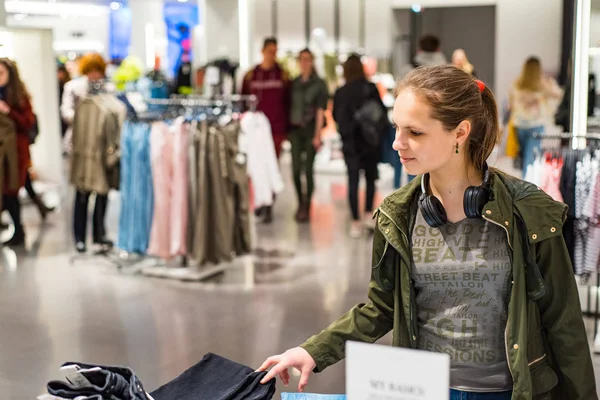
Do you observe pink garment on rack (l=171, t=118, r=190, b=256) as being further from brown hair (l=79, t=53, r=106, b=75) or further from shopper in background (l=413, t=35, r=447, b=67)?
shopper in background (l=413, t=35, r=447, b=67)

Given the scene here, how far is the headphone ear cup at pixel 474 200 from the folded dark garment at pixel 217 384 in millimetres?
587

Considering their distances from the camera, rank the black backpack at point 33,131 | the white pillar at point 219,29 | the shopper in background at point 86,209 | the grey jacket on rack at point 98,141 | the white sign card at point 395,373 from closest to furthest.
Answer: the white sign card at point 395,373 < the grey jacket on rack at point 98,141 < the shopper in background at point 86,209 < the black backpack at point 33,131 < the white pillar at point 219,29

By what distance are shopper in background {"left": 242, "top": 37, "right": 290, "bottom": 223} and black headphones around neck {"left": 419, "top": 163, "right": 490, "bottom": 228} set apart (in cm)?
660

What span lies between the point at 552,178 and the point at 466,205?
273cm

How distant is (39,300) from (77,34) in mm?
15021

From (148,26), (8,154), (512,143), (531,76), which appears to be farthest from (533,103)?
(148,26)

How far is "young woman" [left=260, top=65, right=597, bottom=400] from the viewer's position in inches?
72.8

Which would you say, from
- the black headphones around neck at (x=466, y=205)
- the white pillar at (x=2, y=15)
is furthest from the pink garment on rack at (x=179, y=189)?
the black headphones around neck at (x=466, y=205)

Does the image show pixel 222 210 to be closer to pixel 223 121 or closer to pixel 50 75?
pixel 223 121

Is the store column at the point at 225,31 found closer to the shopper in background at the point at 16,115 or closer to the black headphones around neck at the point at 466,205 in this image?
the shopper in background at the point at 16,115

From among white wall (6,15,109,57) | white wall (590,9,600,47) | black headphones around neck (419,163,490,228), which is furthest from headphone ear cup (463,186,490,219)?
white wall (6,15,109,57)

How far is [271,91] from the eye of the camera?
8.52 meters

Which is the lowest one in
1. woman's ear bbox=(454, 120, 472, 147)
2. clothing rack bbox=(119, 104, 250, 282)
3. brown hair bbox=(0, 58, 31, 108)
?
clothing rack bbox=(119, 104, 250, 282)

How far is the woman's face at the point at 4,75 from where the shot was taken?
6543 mm
